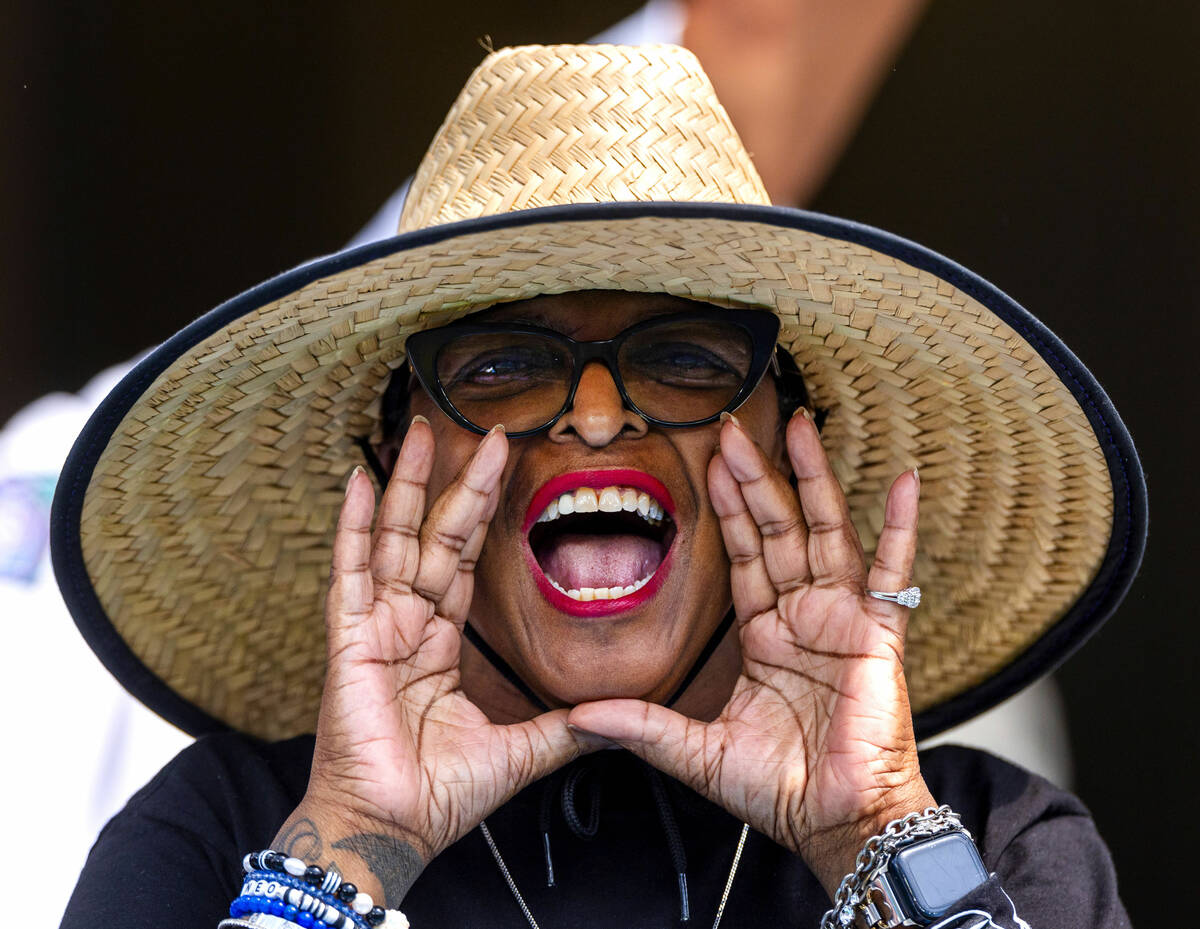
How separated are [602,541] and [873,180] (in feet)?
4.28

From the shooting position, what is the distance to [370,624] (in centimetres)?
159

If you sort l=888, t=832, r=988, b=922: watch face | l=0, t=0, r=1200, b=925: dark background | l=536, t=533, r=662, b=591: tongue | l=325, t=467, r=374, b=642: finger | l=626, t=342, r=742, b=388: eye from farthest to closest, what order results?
l=0, t=0, r=1200, b=925: dark background, l=536, t=533, r=662, b=591: tongue, l=626, t=342, r=742, b=388: eye, l=325, t=467, r=374, b=642: finger, l=888, t=832, r=988, b=922: watch face

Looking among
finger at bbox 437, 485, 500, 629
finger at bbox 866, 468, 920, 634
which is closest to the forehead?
finger at bbox 437, 485, 500, 629

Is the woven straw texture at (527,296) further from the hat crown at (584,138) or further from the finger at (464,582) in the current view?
the finger at (464,582)

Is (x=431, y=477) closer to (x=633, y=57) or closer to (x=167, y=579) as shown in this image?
(x=167, y=579)

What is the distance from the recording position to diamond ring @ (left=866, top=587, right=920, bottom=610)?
61.0 inches

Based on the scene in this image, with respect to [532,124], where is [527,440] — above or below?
below

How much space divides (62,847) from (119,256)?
1196mm

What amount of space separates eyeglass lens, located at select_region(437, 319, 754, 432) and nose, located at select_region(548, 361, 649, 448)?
19 millimetres

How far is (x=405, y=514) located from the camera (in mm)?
1638

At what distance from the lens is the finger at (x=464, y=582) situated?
1676 mm

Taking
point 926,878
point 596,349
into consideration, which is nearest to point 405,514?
point 596,349

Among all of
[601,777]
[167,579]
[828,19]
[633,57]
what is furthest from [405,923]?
[828,19]

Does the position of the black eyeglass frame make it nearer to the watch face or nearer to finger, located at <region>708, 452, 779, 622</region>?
finger, located at <region>708, 452, 779, 622</region>
